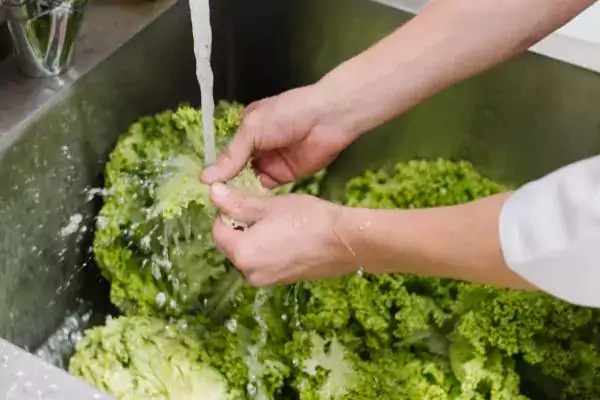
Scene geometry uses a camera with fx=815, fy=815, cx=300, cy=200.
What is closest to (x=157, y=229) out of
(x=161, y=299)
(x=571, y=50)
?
(x=161, y=299)

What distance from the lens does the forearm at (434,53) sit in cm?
86

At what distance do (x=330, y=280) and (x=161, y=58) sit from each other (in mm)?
370

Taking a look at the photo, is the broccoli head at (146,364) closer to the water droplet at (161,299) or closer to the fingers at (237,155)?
the water droplet at (161,299)

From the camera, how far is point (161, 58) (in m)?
1.08

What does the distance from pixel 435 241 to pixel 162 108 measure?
541 mm

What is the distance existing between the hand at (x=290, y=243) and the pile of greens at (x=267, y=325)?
0.15 metres

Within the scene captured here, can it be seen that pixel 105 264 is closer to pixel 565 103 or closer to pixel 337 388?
pixel 337 388

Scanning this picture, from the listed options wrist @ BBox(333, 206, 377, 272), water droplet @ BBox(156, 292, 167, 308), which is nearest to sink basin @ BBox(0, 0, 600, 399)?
water droplet @ BBox(156, 292, 167, 308)

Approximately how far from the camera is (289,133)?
0.96 metres

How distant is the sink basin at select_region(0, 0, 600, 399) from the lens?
3.10 ft

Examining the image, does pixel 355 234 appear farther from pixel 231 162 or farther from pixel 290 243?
pixel 231 162

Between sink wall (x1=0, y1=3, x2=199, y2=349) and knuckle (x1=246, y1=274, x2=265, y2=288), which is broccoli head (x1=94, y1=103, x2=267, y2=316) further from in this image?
knuckle (x1=246, y1=274, x2=265, y2=288)

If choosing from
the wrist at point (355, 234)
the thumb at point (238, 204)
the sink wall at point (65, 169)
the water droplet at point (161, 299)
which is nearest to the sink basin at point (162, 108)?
the sink wall at point (65, 169)

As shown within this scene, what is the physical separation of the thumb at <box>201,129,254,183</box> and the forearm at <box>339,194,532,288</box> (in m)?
0.20
